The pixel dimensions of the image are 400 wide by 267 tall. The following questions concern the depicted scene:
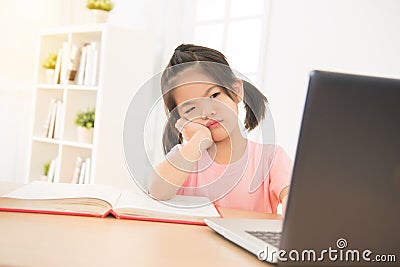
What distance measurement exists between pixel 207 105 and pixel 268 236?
61cm

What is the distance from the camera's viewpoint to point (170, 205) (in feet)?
3.96

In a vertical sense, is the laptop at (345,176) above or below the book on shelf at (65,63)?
below

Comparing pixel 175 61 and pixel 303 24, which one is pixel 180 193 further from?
pixel 303 24

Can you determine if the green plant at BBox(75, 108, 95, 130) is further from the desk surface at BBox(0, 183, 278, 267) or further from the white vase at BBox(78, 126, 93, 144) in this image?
the desk surface at BBox(0, 183, 278, 267)

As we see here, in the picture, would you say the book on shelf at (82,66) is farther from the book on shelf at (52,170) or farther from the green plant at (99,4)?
the book on shelf at (52,170)

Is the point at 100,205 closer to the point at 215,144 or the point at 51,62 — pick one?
the point at 215,144

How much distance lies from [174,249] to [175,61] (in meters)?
0.87

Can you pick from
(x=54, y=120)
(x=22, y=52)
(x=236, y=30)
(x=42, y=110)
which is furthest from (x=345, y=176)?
(x=22, y=52)

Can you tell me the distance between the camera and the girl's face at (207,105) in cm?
143

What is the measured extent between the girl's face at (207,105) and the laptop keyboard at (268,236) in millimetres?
551

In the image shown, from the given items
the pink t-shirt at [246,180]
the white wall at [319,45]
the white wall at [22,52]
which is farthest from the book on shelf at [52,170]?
the pink t-shirt at [246,180]

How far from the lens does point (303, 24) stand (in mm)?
2701

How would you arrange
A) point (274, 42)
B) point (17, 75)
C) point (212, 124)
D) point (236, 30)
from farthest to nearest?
1. point (17, 75)
2. point (236, 30)
3. point (274, 42)
4. point (212, 124)

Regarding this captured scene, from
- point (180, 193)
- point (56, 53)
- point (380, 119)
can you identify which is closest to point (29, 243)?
point (380, 119)
